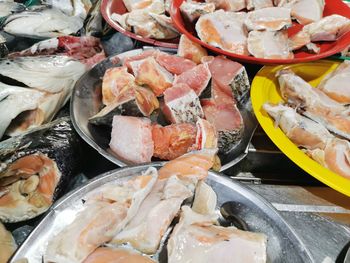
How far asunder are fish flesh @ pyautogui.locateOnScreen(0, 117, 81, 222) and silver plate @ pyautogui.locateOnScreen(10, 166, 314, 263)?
0.92ft

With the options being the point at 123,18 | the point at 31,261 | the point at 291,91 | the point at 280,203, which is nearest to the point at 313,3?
the point at 291,91

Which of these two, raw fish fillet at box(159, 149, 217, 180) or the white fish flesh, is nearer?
raw fish fillet at box(159, 149, 217, 180)

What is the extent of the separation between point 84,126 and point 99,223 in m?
0.64

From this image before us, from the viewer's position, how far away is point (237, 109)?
1.74m

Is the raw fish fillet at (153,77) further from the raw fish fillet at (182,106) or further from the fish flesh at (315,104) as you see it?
the fish flesh at (315,104)

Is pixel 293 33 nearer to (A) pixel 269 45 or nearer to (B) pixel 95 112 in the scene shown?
(A) pixel 269 45

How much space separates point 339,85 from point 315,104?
0.21 meters

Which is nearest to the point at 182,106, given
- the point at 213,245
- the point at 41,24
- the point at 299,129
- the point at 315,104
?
the point at 299,129

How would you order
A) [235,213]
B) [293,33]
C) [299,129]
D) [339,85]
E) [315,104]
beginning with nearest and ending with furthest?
1. [235,213]
2. [299,129]
3. [315,104]
4. [339,85]
5. [293,33]

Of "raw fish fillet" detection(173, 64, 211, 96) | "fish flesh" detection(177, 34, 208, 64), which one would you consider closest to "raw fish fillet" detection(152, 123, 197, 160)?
"raw fish fillet" detection(173, 64, 211, 96)

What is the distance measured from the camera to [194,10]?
201 cm

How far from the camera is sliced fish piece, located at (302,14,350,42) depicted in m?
1.93

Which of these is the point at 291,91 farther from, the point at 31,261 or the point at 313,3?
the point at 31,261

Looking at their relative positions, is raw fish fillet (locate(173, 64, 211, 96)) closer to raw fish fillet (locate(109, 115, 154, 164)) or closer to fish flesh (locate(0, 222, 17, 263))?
raw fish fillet (locate(109, 115, 154, 164))
